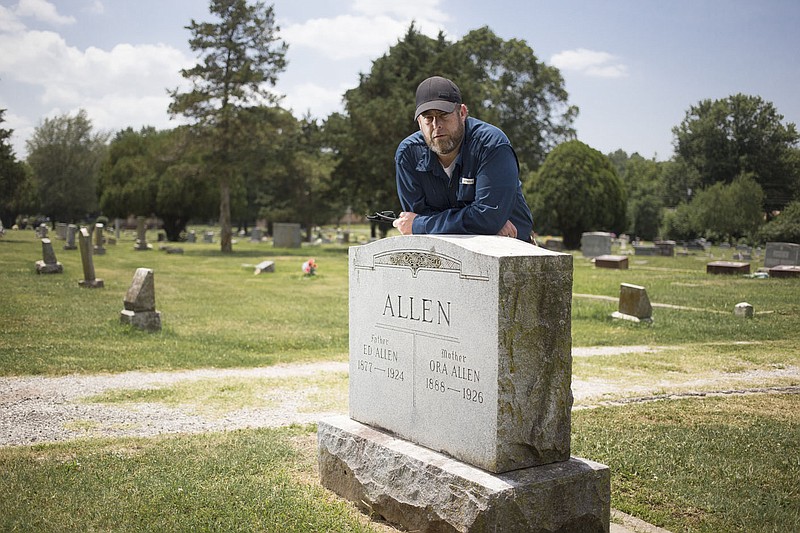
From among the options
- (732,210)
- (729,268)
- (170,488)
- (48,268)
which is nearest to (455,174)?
(170,488)

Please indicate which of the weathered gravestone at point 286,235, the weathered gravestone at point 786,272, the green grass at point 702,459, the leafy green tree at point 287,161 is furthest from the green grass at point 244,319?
the weathered gravestone at point 286,235

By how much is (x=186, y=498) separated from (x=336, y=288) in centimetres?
1589

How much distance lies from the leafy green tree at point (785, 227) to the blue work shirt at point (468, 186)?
1576 inches

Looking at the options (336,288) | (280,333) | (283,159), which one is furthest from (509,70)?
(280,333)

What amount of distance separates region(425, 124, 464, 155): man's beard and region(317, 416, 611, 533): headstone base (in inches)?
Result: 76.0

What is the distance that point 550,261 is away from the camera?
3875 millimetres

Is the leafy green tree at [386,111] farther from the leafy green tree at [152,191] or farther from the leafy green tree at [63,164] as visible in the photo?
the leafy green tree at [63,164]

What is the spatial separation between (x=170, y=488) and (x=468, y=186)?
283 cm

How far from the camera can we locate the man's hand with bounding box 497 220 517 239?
4.63 m

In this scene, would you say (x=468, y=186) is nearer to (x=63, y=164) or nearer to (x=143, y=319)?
(x=143, y=319)

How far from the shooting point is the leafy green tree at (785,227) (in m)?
39.0

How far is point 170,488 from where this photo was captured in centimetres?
467

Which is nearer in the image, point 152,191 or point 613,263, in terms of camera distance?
point 613,263

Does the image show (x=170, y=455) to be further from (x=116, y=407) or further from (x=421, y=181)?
(x=421, y=181)
